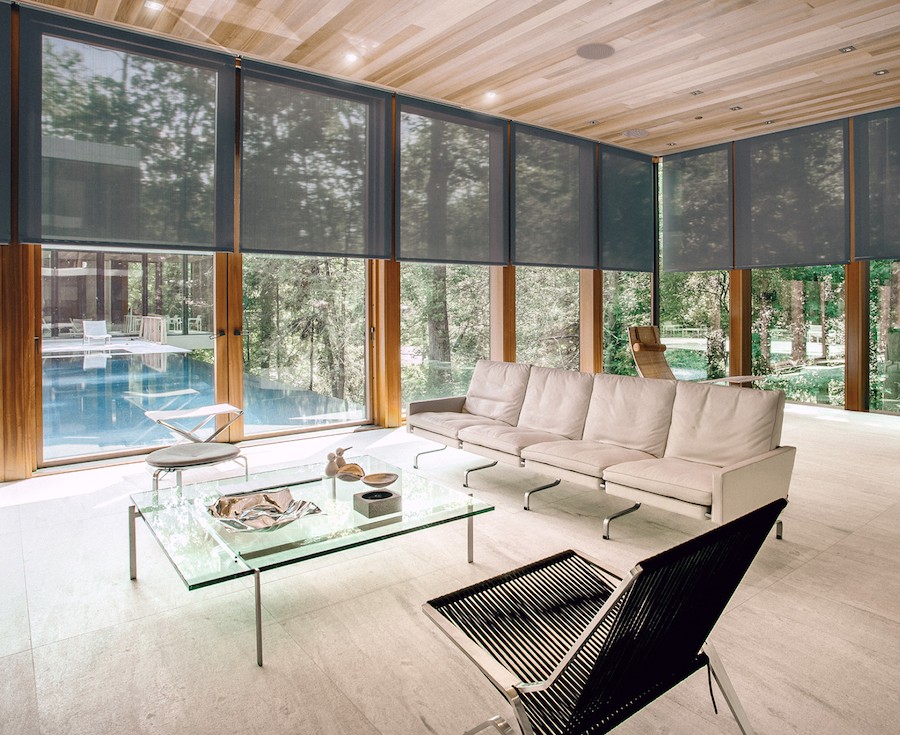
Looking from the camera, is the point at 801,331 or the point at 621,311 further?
the point at 621,311

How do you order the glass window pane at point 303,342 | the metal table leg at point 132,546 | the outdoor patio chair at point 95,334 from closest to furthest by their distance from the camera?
the metal table leg at point 132,546, the outdoor patio chair at point 95,334, the glass window pane at point 303,342

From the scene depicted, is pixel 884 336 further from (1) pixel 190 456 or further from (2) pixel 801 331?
(1) pixel 190 456

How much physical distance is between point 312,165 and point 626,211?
15.4 feet

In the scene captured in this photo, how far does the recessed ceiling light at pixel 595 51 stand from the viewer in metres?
5.29

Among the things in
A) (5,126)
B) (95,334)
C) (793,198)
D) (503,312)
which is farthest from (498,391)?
(793,198)

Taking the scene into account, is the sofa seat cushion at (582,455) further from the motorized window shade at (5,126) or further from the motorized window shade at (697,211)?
the motorized window shade at (697,211)

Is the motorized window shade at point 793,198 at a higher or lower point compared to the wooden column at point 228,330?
higher

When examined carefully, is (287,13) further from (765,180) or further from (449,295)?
(765,180)

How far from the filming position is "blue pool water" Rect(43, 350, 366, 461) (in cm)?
511

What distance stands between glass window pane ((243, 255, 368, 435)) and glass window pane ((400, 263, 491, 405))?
492 millimetres

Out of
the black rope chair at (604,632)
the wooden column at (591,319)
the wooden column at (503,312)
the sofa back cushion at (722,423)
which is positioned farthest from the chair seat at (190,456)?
the wooden column at (591,319)

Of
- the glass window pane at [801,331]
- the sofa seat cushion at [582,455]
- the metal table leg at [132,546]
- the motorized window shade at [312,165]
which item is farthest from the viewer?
the glass window pane at [801,331]

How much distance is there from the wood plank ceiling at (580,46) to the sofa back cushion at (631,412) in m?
2.75

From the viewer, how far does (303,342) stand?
6.33 metres
